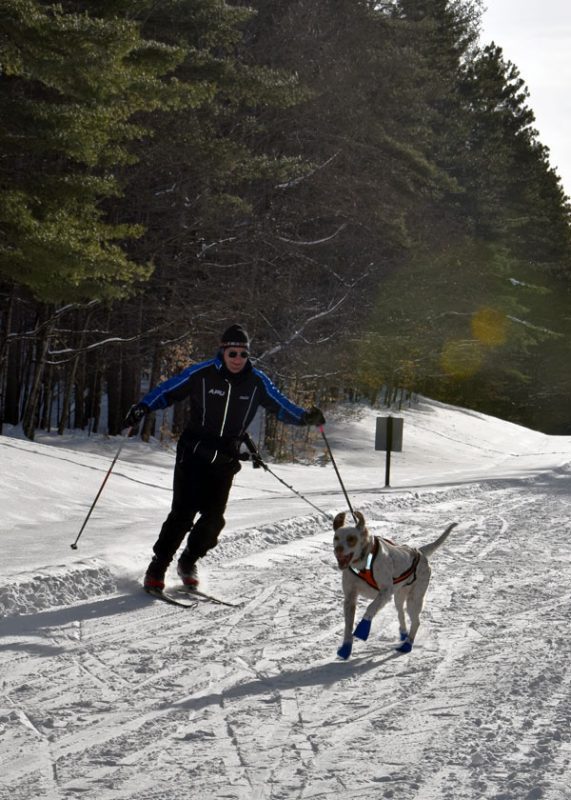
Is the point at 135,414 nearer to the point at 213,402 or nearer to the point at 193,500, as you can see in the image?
the point at 213,402

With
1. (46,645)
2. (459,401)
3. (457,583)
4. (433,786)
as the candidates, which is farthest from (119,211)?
(459,401)

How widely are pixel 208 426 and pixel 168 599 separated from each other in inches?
54.5

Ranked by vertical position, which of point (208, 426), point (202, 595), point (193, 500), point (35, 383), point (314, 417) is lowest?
point (202, 595)

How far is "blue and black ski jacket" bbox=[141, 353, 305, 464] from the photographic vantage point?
27.8 ft

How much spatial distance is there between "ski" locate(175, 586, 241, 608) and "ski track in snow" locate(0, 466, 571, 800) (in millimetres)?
155

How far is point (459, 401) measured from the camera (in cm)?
7162

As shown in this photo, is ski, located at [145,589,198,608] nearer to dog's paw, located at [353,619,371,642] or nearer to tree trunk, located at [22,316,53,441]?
dog's paw, located at [353,619,371,642]

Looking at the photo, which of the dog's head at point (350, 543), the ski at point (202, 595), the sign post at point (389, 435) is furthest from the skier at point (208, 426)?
the sign post at point (389, 435)

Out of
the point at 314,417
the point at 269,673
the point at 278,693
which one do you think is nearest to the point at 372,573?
the point at 269,673

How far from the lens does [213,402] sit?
8.48 meters

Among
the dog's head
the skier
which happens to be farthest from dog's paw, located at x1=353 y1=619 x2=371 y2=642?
the skier

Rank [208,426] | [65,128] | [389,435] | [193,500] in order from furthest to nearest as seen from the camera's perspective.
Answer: [389,435]
[65,128]
[193,500]
[208,426]

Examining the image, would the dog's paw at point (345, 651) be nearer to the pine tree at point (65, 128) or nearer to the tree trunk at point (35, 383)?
the pine tree at point (65, 128)

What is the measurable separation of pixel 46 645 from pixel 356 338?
1075 inches
